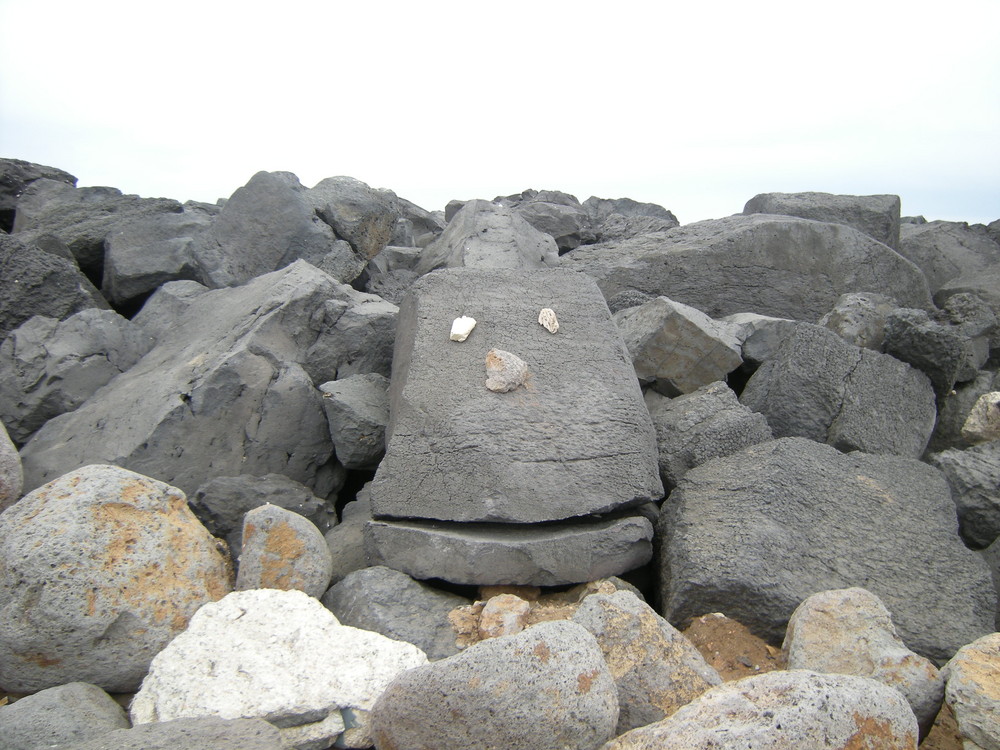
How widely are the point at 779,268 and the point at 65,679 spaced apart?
4.33 m

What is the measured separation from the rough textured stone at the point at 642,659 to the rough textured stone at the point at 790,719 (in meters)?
0.27

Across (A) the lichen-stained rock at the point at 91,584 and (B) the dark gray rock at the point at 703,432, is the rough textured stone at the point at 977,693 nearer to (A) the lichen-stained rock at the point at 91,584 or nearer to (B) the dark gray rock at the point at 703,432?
(B) the dark gray rock at the point at 703,432

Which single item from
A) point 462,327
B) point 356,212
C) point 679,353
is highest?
point 356,212

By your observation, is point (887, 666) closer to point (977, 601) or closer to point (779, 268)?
point (977, 601)

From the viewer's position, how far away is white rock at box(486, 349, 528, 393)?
3180mm

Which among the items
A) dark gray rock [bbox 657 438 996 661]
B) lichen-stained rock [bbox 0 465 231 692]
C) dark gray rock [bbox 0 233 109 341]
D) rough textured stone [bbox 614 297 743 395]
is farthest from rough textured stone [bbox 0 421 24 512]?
rough textured stone [bbox 614 297 743 395]

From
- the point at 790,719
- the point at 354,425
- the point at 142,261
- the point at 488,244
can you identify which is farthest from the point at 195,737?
the point at 142,261

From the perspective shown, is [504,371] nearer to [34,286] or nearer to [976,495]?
[976,495]

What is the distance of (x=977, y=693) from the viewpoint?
2.12 m

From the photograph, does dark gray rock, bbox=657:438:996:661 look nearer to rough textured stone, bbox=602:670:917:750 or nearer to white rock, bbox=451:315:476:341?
rough textured stone, bbox=602:670:917:750

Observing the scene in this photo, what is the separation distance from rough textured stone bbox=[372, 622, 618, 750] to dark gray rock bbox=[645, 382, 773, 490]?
1493 mm

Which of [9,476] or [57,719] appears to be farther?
[9,476]

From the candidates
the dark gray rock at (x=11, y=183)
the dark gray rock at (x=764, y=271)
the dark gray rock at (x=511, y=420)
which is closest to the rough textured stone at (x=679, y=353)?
the dark gray rock at (x=511, y=420)

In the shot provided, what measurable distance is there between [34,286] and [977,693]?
446 cm
